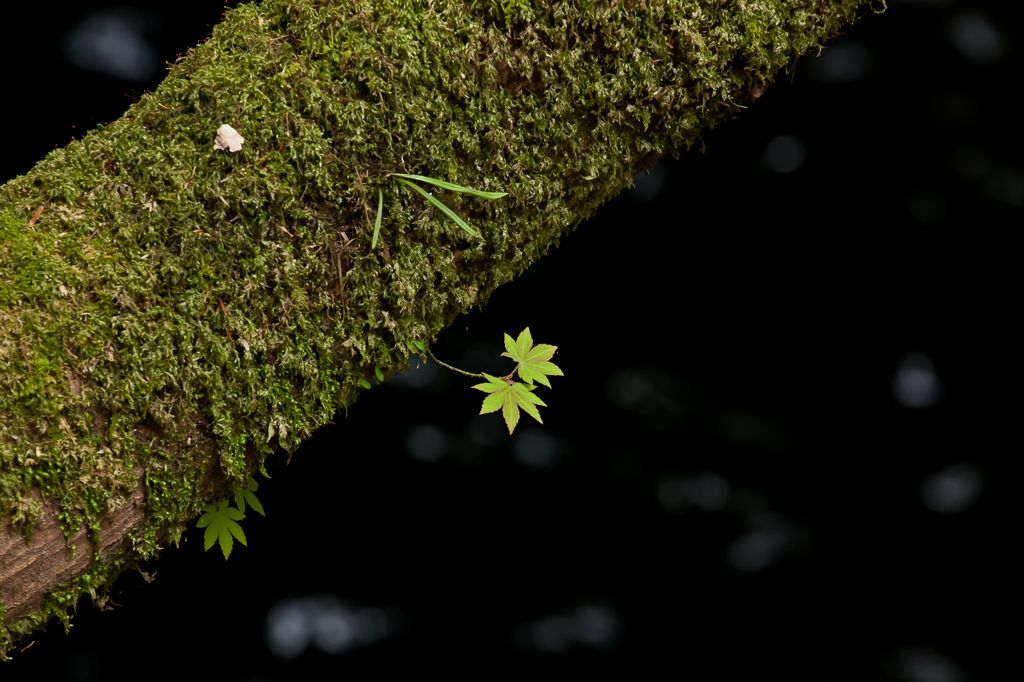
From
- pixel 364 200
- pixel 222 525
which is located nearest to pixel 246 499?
pixel 222 525

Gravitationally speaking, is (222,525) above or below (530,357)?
below

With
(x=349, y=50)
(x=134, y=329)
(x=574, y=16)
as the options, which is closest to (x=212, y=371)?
(x=134, y=329)

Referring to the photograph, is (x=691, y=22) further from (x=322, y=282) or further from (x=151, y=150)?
(x=151, y=150)

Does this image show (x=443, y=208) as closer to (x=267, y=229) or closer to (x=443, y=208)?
(x=443, y=208)

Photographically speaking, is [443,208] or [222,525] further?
[222,525]

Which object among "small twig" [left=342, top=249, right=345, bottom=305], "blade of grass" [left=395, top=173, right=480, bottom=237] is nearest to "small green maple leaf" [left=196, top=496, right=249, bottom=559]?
"small twig" [left=342, top=249, right=345, bottom=305]

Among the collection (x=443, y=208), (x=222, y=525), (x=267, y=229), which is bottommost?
(x=222, y=525)

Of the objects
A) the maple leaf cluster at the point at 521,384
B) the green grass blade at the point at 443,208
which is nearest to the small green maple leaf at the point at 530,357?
the maple leaf cluster at the point at 521,384

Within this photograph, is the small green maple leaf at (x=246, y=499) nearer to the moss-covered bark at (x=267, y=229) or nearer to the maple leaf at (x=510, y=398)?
the moss-covered bark at (x=267, y=229)
